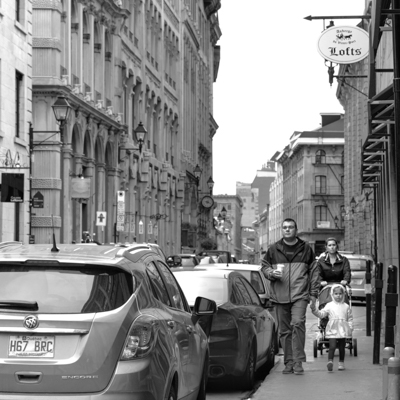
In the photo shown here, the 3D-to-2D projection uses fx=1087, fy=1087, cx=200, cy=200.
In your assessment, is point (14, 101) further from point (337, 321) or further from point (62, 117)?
point (337, 321)

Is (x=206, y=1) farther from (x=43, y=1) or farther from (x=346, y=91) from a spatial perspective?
(x=43, y=1)

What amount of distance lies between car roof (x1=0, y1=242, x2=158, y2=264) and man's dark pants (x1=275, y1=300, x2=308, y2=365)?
5.56 m

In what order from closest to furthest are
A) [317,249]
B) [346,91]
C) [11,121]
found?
1. [11,121]
2. [346,91]
3. [317,249]

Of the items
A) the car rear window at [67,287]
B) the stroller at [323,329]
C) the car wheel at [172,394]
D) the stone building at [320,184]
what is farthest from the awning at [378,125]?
the stone building at [320,184]

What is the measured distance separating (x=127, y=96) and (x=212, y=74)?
63.2 meters

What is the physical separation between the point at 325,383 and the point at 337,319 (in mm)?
2158

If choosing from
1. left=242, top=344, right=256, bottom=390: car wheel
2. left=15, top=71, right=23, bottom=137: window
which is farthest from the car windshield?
left=15, top=71, right=23, bottom=137: window

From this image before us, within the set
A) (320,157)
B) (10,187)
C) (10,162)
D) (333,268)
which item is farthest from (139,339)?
(320,157)

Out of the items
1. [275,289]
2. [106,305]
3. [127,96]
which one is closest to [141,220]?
[127,96]

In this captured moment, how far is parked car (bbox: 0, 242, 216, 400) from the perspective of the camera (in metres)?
7.27

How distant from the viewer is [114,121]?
5150 cm

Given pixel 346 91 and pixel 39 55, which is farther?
pixel 346 91

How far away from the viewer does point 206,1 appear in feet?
351

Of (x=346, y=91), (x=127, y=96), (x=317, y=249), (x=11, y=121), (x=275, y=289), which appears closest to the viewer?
(x=275, y=289)
